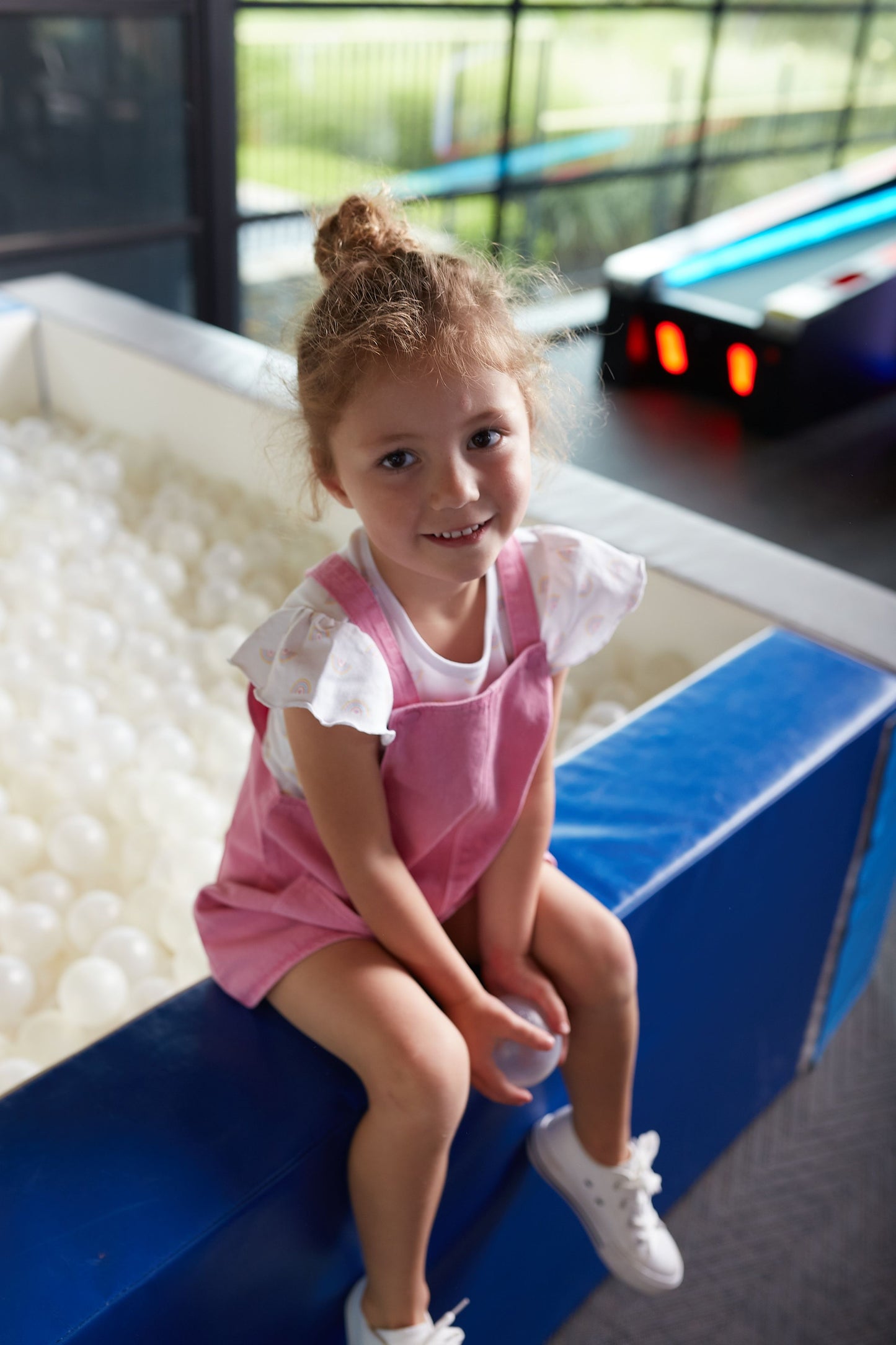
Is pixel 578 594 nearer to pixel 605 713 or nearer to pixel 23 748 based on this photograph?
pixel 605 713

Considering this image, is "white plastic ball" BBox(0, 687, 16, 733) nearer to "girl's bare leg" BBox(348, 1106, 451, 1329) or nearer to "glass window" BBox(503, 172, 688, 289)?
"girl's bare leg" BBox(348, 1106, 451, 1329)

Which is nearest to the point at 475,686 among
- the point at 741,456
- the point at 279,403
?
the point at 279,403

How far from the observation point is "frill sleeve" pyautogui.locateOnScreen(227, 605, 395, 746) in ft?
2.68

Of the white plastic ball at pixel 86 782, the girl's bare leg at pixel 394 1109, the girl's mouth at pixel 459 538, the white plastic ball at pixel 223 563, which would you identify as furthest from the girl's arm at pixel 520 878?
the white plastic ball at pixel 223 563

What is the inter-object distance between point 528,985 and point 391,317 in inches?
20.9

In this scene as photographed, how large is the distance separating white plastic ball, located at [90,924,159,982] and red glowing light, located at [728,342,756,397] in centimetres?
296

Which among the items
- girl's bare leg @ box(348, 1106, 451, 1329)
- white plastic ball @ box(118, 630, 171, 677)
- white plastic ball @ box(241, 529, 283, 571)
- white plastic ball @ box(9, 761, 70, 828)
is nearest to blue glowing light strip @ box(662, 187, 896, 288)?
white plastic ball @ box(241, 529, 283, 571)

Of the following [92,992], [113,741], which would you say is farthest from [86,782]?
[92,992]

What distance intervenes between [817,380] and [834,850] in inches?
106

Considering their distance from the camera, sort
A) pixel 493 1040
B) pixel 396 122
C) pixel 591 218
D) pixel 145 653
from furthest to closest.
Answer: pixel 591 218 < pixel 396 122 < pixel 145 653 < pixel 493 1040

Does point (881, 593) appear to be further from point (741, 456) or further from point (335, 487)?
point (741, 456)

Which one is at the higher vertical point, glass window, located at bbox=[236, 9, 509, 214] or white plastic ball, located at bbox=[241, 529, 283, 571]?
glass window, located at bbox=[236, 9, 509, 214]

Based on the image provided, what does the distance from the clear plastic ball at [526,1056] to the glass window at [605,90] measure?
4.04 metres

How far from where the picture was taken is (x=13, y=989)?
3.96ft
